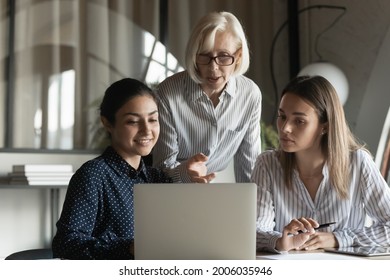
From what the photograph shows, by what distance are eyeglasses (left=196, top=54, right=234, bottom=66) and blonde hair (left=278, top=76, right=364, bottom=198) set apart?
0.79ft

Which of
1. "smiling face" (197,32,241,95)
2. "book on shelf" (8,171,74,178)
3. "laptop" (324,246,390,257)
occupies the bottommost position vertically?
"laptop" (324,246,390,257)

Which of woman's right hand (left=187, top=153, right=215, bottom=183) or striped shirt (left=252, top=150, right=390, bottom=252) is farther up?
woman's right hand (left=187, top=153, right=215, bottom=183)

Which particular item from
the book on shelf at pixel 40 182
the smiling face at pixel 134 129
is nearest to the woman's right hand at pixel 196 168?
the smiling face at pixel 134 129

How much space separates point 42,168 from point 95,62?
3.11 feet

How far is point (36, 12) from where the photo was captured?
4.25 metres

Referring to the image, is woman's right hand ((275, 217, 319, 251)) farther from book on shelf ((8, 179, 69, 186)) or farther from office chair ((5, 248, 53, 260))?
book on shelf ((8, 179, 69, 186))

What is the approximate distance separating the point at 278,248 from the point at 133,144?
20.1 inches

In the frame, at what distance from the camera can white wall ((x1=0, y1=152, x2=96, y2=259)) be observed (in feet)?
12.8

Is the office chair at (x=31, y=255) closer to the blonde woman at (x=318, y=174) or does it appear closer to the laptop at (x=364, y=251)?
the blonde woman at (x=318, y=174)

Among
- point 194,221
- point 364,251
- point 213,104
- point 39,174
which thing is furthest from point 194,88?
point 39,174

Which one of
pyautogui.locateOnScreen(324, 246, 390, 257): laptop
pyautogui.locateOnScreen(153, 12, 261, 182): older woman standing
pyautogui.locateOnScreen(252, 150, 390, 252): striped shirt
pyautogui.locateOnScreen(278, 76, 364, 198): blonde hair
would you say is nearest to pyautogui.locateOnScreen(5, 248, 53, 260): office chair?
pyautogui.locateOnScreen(153, 12, 261, 182): older woman standing

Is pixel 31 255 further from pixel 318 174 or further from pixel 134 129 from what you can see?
pixel 318 174
